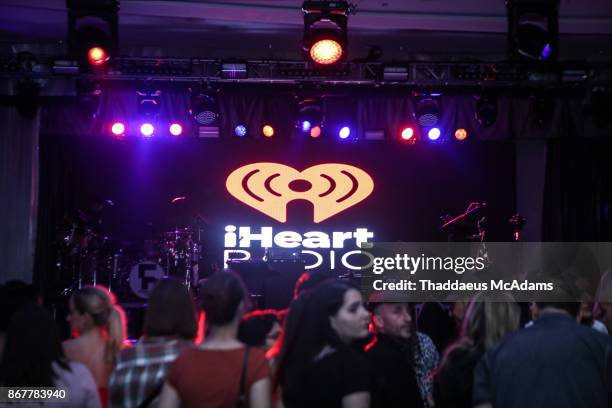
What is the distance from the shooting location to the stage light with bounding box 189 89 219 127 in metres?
9.78

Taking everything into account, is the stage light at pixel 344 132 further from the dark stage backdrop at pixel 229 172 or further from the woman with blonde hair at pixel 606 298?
the woman with blonde hair at pixel 606 298

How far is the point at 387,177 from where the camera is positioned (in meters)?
11.1

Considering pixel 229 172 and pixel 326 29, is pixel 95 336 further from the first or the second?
pixel 229 172

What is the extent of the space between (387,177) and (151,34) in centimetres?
393

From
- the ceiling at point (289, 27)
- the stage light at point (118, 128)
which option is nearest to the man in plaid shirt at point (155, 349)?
the ceiling at point (289, 27)

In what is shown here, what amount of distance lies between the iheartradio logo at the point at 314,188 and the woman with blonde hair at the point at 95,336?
7.19m

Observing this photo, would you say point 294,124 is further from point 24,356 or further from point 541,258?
point 24,356

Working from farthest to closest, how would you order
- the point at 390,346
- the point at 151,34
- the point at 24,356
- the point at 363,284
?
the point at 363,284 < the point at 151,34 < the point at 390,346 < the point at 24,356

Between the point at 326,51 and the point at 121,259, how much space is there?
4.89 metres

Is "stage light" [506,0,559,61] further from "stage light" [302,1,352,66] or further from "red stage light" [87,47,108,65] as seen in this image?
"red stage light" [87,47,108,65]

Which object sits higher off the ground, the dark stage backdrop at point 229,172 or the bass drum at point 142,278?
the dark stage backdrop at point 229,172

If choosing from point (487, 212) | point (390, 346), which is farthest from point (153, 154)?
point (390, 346)

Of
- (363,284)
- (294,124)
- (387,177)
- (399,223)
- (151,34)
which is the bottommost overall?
(363,284)

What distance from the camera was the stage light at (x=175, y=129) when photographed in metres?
10.4
